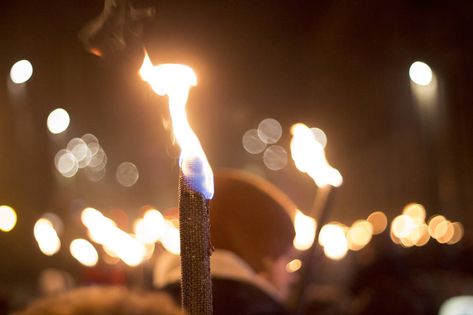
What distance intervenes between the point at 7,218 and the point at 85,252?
453 inches

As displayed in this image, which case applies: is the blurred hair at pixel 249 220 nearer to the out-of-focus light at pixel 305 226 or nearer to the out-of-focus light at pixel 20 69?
the out-of-focus light at pixel 305 226

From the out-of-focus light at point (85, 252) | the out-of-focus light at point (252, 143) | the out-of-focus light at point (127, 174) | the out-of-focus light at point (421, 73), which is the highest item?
the out-of-focus light at point (127, 174)

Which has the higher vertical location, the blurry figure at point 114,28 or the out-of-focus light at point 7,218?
the out-of-focus light at point 7,218

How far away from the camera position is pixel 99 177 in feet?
216

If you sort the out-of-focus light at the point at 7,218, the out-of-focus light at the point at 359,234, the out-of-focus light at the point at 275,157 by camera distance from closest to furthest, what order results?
the out-of-focus light at the point at 7,218, the out-of-focus light at the point at 359,234, the out-of-focus light at the point at 275,157

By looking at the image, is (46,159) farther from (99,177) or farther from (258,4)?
(99,177)

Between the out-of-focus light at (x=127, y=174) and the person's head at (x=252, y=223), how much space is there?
6263 centimetres

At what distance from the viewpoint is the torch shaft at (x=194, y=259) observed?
224 cm

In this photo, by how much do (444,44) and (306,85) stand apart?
617 inches

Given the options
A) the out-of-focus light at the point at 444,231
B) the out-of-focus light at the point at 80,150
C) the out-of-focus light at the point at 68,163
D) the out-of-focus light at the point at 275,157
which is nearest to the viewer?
the out-of-focus light at the point at 444,231

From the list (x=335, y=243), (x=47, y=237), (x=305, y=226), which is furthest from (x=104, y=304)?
(x=47, y=237)

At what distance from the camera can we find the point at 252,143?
58.1 m

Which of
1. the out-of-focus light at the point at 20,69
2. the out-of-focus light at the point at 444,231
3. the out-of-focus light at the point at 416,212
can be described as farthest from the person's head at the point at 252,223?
the out-of-focus light at the point at 416,212

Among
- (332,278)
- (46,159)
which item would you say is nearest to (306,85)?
(46,159)
